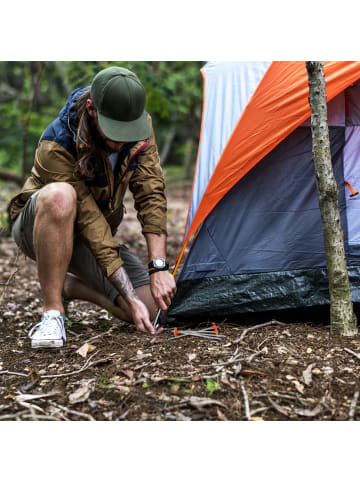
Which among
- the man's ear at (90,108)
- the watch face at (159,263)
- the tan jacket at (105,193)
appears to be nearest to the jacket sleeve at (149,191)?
the tan jacket at (105,193)

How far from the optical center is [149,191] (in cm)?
276

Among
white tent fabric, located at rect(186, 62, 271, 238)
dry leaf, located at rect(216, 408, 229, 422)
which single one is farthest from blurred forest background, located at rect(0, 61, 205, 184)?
dry leaf, located at rect(216, 408, 229, 422)

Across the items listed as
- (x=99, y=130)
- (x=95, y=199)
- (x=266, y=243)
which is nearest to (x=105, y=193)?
(x=95, y=199)

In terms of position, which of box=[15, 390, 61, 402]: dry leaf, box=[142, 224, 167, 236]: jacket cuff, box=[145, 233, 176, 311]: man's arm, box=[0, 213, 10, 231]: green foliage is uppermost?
box=[142, 224, 167, 236]: jacket cuff

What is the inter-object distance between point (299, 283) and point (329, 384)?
2.77 feet

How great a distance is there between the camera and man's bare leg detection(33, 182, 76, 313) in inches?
95.9

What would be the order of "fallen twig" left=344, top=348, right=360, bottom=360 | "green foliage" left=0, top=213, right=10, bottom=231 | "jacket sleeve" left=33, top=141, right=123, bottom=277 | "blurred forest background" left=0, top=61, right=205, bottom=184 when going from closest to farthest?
"fallen twig" left=344, top=348, right=360, bottom=360
"jacket sleeve" left=33, top=141, right=123, bottom=277
"green foliage" left=0, top=213, right=10, bottom=231
"blurred forest background" left=0, top=61, right=205, bottom=184

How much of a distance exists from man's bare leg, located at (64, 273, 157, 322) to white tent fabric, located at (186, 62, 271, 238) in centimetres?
53

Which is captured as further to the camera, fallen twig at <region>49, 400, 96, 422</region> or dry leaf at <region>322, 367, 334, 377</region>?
dry leaf at <region>322, 367, 334, 377</region>

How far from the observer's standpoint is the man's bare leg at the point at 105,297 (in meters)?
2.81

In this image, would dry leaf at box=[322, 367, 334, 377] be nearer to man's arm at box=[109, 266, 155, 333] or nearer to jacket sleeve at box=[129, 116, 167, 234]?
man's arm at box=[109, 266, 155, 333]

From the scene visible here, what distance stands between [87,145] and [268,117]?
1.05m
